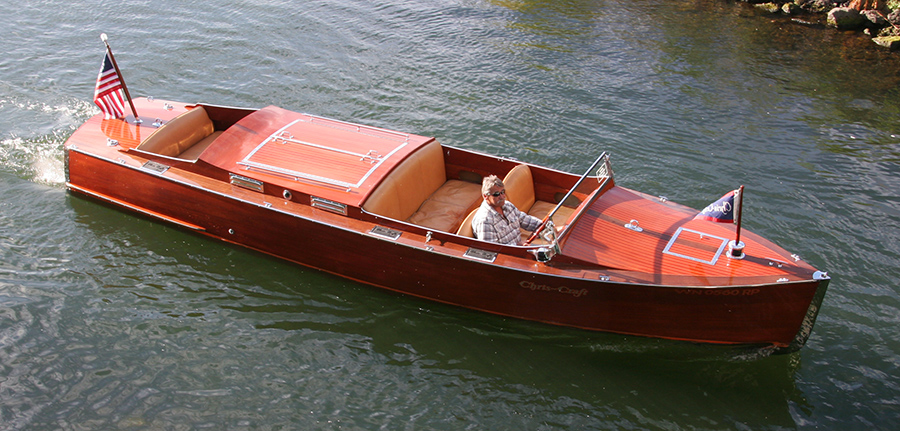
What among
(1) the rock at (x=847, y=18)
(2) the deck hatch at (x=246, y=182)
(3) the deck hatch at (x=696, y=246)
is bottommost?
(3) the deck hatch at (x=696, y=246)

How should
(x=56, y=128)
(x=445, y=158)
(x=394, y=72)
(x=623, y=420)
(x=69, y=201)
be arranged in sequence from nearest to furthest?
(x=623, y=420) → (x=445, y=158) → (x=69, y=201) → (x=56, y=128) → (x=394, y=72)

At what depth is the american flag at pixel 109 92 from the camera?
9.27 metres

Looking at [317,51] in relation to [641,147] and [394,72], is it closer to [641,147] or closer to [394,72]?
[394,72]

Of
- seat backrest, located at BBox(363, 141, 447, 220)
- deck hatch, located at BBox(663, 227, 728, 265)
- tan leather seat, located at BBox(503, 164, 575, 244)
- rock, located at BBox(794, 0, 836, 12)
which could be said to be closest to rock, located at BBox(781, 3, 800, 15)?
rock, located at BBox(794, 0, 836, 12)

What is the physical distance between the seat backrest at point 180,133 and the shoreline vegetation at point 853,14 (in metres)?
16.5

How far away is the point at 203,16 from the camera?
643 inches

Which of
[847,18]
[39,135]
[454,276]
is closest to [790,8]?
[847,18]

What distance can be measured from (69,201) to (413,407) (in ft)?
22.7

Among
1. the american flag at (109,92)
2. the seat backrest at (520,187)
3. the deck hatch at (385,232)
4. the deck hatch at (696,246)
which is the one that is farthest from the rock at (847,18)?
the american flag at (109,92)

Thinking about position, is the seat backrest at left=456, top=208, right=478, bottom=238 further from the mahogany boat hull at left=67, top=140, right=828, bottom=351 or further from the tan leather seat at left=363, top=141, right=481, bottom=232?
the tan leather seat at left=363, top=141, right=481, bottom=232

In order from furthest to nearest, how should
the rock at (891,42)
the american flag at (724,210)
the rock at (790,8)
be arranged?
the rock at (790,8), the rock at (891,42), the american flag at (724,210)

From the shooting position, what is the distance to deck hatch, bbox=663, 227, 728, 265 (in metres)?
7.03

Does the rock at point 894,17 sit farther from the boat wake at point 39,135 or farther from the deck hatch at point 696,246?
the boat wake at point 39,135

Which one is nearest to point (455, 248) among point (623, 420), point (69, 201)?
point (623, 420)
